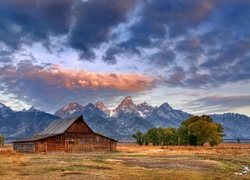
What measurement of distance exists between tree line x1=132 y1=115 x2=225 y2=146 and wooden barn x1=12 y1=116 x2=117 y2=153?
31.6 metres

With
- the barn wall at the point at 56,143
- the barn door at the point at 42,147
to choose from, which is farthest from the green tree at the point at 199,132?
the barn door at the point at 42,147

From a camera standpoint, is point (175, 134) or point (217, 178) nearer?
point (217, 178)

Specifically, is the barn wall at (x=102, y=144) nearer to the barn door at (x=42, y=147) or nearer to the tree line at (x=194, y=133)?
the barn door at (x=42, y=147)

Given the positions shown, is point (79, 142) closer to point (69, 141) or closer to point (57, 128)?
point (69, 141)

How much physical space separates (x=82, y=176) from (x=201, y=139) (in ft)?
278

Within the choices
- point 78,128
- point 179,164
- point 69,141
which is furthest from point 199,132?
point 179,164

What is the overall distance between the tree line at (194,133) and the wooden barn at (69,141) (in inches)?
1244

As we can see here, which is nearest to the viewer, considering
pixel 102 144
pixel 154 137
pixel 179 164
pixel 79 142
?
pixel 179 164

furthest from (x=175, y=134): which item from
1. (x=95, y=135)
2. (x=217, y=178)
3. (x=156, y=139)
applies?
(x=217, y=178)

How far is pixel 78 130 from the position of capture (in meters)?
86.1

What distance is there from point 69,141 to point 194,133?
43.6 metres

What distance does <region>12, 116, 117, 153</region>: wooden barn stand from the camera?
80.9 metres

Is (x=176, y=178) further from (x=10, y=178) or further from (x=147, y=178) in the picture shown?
(x=10, y=178)

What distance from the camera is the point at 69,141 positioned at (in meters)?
84.1
